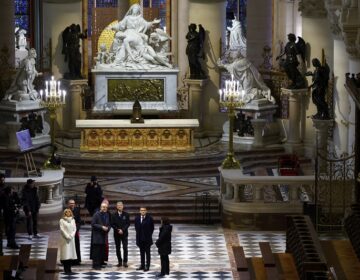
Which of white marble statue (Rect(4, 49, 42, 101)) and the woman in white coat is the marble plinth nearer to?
white marble statue (Rect(4, 49, 42, 101))

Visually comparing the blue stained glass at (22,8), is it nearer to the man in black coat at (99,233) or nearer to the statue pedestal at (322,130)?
the statue pedestal at (322,130)

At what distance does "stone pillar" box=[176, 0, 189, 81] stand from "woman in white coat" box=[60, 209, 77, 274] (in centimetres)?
1498

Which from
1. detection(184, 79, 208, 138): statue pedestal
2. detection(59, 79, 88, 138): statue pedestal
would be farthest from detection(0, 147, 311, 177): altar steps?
detection(184, 79, 208, 138): statue pedestal

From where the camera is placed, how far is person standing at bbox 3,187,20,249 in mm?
27859

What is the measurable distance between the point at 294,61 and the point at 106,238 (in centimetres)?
1101

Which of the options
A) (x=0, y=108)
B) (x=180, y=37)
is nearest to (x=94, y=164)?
(x=0, y=108)

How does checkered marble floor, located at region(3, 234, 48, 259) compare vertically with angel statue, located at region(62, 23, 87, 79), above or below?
below

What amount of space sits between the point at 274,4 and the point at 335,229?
56.7ft

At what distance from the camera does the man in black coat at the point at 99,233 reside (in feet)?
87.5

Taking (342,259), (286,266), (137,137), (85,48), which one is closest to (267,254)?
(286,266)

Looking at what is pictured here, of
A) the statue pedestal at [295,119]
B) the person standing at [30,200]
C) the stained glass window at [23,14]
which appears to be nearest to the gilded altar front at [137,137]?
the statue pedestal at [295,119]

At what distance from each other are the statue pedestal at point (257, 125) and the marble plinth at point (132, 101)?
186 cm

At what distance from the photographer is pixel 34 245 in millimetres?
28797

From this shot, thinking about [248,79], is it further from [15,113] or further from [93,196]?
[93,196]
